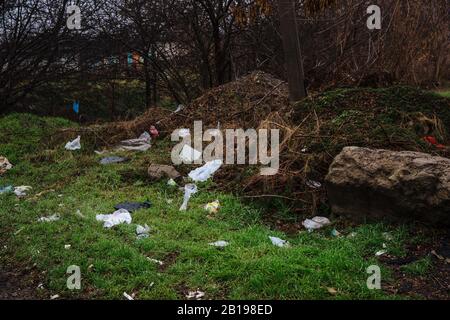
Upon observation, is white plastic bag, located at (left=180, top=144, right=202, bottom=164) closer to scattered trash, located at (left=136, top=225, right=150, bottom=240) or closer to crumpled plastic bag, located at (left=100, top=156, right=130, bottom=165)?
crumpled plastic bag, located at (left=100, top=156, right=130, bottom=165)

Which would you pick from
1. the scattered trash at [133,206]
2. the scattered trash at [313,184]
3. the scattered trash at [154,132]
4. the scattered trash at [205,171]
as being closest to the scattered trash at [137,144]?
the scattered trash at [154,132]

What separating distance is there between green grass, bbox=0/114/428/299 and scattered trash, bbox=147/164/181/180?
15 centimetres

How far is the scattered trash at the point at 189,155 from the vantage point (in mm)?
6953

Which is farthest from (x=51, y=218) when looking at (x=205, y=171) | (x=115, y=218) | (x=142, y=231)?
(x=205, y=171)

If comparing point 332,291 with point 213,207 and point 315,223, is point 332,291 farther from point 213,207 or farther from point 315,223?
point 213,207

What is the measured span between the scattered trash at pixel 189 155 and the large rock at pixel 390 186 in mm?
2385

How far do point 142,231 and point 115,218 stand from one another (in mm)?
460

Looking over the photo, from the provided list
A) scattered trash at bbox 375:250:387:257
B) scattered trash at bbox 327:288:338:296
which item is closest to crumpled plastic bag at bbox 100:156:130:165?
scattered trash at bbox 375:250:387:257

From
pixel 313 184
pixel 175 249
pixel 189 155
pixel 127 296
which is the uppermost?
pixel 189 155

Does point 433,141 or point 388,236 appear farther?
point 433,141

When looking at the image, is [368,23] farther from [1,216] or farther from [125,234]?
[1,216]

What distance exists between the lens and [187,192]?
592 centimetres

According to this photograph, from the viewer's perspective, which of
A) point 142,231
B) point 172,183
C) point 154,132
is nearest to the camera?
point 142,231
